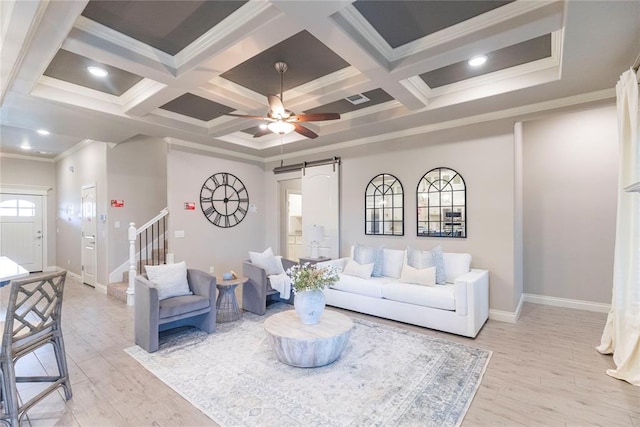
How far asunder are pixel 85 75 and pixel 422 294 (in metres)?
4.79

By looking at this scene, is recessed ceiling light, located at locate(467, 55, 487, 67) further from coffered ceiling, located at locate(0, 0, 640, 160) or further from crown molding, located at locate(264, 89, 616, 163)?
crown molding, located at locate(264, 89, 616, 163)

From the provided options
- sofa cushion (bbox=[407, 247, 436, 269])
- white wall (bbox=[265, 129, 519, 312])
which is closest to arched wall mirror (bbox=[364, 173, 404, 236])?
white wall (bbox=[265, 129, 519, 312])

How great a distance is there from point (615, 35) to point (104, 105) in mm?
5524

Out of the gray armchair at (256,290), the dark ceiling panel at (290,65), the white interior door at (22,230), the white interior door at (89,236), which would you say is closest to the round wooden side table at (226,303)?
the gray armchair at (256,290)

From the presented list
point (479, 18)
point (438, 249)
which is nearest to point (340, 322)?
point (438, 249)

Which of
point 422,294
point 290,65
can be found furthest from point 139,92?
point 422,294

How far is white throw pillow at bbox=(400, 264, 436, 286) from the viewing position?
4047mm

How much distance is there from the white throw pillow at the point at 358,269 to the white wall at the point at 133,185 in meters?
4.45

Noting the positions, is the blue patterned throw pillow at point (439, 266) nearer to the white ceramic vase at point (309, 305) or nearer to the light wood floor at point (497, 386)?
the light wood floor at point (497, 386)

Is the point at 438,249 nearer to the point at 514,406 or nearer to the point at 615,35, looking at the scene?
the point at 514,406

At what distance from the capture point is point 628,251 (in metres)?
2.85

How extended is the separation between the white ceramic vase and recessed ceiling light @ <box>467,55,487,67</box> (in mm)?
2951

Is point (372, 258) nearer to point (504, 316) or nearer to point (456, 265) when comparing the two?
point (456, 265)

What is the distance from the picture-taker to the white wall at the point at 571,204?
452 cm
